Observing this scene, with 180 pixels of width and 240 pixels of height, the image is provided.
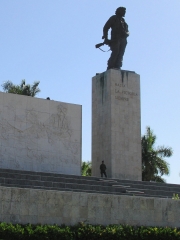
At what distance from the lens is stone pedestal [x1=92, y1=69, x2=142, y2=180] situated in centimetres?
2398

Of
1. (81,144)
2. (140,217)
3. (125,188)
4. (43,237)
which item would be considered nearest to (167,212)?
(140,217)

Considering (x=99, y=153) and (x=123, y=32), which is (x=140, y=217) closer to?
(x=99, y=153)

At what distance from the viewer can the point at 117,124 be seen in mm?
24328

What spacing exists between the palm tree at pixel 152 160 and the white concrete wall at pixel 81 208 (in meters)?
13.1

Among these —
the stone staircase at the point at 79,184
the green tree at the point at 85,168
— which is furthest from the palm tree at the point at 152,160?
the stone staircase at the point at 79,184

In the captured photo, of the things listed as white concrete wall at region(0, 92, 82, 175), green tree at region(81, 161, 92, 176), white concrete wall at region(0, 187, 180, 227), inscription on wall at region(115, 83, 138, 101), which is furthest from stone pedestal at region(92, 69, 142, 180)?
white concrete wall at region(0, 187, 180, 227)

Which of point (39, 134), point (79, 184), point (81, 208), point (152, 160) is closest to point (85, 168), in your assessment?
point (152, 160)

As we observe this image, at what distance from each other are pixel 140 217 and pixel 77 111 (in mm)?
8255

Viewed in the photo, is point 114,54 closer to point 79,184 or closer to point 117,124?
point 117,124

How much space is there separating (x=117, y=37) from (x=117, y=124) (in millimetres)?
3918

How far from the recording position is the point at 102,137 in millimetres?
24453

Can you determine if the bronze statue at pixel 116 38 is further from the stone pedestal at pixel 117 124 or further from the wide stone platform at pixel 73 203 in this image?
the wide stone platform at pixel 73 203

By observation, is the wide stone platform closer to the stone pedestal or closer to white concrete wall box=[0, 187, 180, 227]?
white concrete wall box=[0, 187, 180, 227]

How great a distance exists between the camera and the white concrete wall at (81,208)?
1401cm
